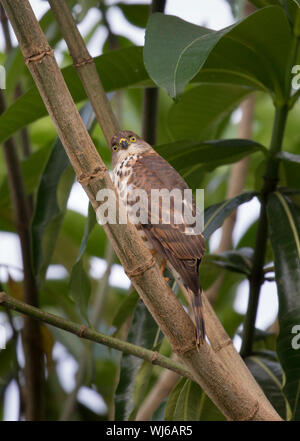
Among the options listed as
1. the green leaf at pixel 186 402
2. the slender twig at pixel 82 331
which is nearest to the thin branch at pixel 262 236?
the green leaf at pixel 186 402

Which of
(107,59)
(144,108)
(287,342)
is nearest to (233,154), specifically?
(144,108)

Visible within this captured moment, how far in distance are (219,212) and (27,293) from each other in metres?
0.64

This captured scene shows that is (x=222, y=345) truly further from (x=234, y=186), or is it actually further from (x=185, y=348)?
(x=234, y=186)

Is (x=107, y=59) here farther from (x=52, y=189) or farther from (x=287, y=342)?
(x=287, y=342)

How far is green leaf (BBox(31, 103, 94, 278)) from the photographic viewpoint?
5.34ft

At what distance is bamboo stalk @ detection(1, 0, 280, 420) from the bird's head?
2.09ft

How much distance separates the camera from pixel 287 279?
4.94ft

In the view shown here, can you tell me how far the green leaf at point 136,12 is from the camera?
2289 mm

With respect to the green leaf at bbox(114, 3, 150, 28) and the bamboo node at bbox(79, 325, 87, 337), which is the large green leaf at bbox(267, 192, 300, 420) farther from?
the green leaf at bbox(114, 3, 150, 28)

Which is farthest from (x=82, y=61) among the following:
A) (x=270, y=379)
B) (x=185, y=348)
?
(x=270, y=379)

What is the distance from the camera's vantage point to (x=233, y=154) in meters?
1.77

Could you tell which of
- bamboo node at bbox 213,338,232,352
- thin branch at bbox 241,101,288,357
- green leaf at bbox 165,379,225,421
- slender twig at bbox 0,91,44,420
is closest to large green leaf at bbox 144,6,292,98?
thin branch at bbox 241,101,288,357

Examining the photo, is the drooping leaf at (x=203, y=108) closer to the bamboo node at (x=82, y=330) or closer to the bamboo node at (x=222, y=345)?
the bamboo node at (x=222, y=345)

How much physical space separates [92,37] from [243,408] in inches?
68.1
